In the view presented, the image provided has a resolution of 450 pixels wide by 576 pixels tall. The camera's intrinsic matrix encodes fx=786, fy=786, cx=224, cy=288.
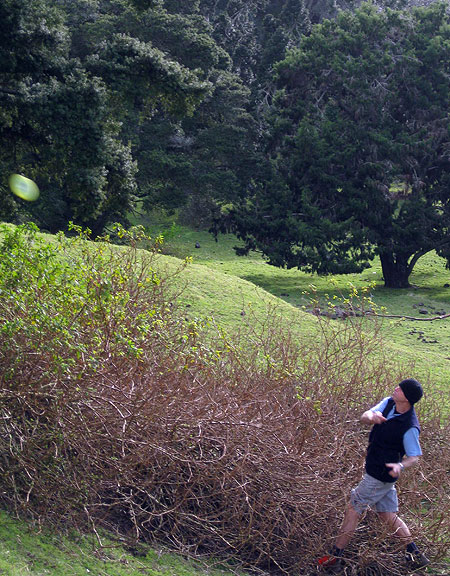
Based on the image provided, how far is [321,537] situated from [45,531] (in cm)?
186

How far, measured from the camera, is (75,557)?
458cm

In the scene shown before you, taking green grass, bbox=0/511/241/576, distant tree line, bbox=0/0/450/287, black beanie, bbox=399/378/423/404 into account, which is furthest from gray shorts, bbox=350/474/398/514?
distant tree line, bbox=0/0/450/287

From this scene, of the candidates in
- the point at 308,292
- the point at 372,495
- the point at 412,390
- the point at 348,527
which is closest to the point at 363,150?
the point at 308,292

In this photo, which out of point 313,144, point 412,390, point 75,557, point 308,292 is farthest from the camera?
point 313,144

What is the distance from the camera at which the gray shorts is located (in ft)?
17.1

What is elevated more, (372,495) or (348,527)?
(372,495)

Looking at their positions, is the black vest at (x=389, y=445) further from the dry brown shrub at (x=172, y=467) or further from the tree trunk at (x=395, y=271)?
the tree trunk at (x=395, y=271)

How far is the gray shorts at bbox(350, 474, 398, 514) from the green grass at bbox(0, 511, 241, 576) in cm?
98

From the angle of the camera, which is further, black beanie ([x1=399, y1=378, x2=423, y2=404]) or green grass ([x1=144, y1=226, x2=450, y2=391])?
green grass ([x1=144, y1=226, x2=450, y2=391])

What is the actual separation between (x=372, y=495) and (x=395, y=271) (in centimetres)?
1930

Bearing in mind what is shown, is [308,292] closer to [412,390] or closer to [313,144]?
[412,390]

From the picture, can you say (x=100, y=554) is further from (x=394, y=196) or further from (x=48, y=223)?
(x=394, y=196)

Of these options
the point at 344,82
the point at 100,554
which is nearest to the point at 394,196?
the point at 344,82

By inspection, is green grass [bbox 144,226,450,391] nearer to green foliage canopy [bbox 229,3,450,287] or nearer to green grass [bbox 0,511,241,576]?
green foliage canopy [bbox 229,3,450,287]
